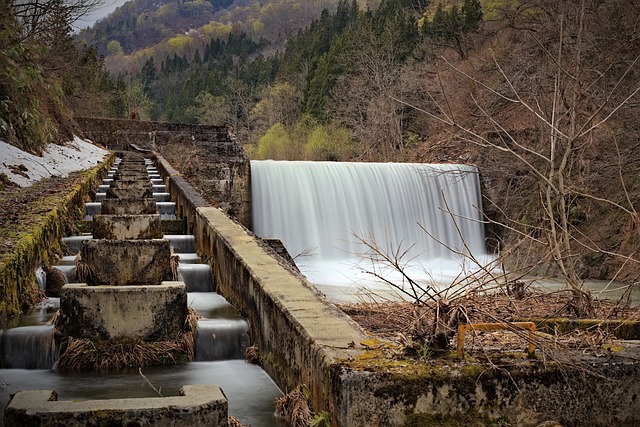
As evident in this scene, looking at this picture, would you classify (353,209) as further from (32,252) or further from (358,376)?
(358,376)

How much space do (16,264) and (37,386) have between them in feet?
5.18

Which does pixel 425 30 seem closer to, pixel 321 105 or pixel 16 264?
pixel 321 105

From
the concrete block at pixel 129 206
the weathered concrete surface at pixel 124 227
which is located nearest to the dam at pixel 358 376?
the weathered concrete surface at pixel 124 227

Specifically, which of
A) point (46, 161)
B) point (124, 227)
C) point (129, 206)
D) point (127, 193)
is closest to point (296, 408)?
point (124, 227)

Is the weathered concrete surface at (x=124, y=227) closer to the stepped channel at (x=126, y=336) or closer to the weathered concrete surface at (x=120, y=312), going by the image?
the stepped channel at (x=126, y=336)

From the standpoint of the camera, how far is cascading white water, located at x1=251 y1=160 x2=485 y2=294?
22469 millimetres

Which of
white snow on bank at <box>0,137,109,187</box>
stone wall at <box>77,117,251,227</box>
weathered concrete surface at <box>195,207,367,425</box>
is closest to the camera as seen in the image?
weathered concrete surface at <box>195,207,367,425</box>

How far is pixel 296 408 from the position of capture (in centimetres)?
418

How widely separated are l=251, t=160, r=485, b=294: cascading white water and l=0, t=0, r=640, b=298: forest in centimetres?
186

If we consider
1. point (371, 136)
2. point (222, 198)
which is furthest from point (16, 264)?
point (371, 136)

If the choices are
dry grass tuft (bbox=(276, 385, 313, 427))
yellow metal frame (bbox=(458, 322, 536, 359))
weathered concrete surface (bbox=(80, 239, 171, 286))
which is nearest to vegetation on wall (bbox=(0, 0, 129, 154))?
weathered concrete surface (bbox=(80, 239, 171, 286))

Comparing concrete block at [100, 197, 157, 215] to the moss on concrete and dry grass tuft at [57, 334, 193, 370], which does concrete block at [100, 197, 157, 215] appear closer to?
dry grass tuft at [57, 334, 193, 370]

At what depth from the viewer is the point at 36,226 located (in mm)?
7504

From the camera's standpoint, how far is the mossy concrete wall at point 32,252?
575 cm
